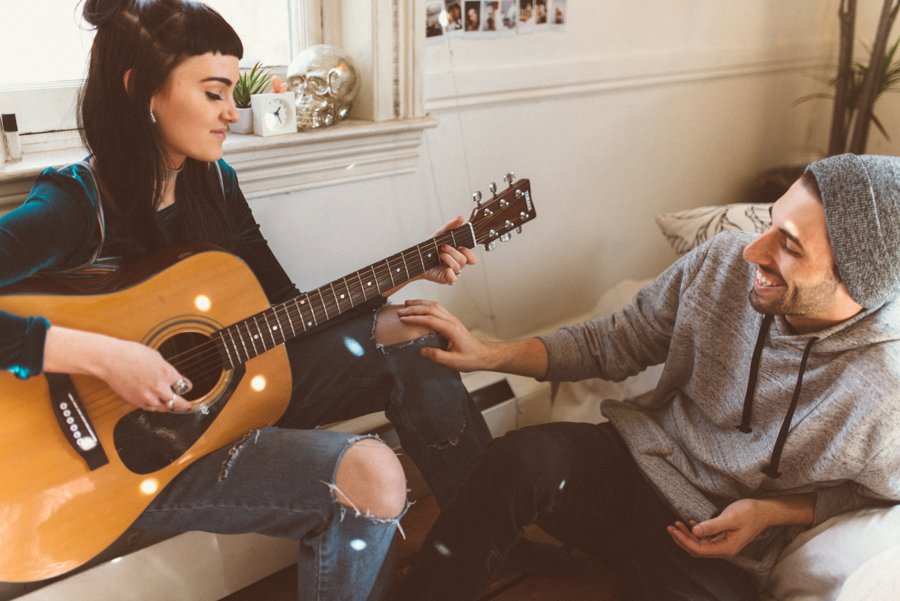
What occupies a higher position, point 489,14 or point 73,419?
point 489,14

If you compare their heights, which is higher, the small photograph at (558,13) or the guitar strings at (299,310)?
the small photograph at (558,13)

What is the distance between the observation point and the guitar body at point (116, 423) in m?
0.94

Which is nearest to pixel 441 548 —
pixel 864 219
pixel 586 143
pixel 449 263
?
pixel 449 263

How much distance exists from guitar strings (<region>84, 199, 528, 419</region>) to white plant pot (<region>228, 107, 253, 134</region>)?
15.4 inches

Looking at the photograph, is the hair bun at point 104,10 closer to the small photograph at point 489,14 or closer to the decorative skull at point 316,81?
the decorative skull at point 316,81

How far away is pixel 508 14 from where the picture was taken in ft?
5.27

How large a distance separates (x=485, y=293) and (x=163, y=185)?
35.5 inches

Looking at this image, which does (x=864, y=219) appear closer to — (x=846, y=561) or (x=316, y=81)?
(x=846, y=561)

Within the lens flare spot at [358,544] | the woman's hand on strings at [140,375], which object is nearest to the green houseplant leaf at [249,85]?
the woman's hand on strings at [140,375]

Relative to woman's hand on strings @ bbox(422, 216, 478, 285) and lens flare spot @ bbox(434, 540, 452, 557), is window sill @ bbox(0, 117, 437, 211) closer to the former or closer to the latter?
woman's hand on strings @ bbox(422, 216, 478, 285)

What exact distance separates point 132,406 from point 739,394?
0.93 m

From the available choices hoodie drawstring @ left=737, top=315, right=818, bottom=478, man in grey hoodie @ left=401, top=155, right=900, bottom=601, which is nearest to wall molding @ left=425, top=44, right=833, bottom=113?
man in grey hoodie @ left=401, top=155, right=900, bottom=601

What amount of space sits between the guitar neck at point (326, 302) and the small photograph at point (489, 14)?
0.56 metres

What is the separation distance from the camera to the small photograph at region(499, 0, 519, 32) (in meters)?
1.59
